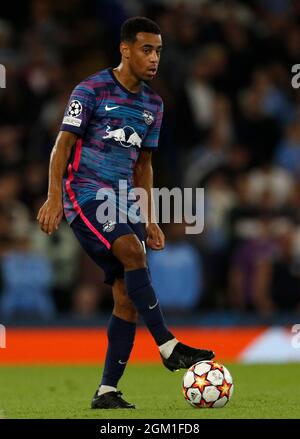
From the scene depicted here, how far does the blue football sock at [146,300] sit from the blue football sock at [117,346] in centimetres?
31

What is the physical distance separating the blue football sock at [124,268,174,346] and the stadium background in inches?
203

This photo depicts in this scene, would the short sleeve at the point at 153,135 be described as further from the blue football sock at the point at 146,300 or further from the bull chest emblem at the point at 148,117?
the blue football sock at the point at 146,300

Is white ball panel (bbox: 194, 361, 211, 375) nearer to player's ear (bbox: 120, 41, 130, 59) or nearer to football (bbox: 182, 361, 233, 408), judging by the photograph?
football (bbox: 182, 361, 233, 408)

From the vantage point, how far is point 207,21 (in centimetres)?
1565

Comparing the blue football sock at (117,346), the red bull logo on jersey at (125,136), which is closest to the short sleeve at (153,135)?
the red bull logo on jersey at (125,136)

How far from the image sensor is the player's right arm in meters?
6.75

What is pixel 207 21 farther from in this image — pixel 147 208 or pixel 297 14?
pixel 147 208

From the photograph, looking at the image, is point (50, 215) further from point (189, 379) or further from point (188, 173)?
point (188, 173)

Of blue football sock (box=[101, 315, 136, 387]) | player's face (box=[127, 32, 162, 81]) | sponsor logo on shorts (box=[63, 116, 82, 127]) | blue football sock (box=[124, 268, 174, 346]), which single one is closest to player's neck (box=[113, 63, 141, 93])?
player's face (box=[127, 32, 162, 81])

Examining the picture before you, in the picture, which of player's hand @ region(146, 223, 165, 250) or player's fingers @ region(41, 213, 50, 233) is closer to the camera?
player's fingers @ region(41, 213, 50, 233)

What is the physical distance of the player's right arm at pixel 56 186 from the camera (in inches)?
266

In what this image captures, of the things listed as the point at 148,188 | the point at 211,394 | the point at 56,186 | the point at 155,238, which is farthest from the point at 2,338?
the point at 211,394
